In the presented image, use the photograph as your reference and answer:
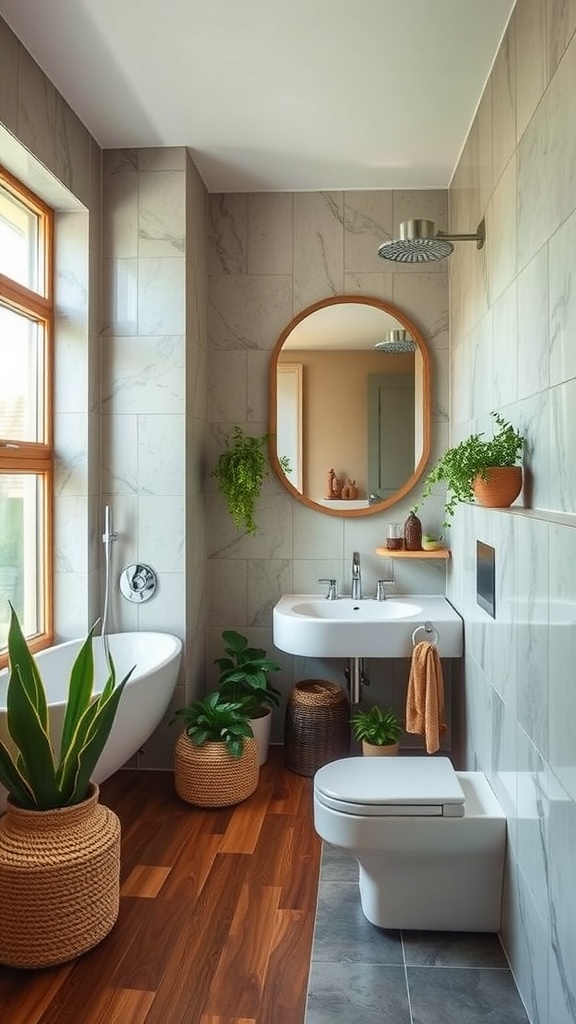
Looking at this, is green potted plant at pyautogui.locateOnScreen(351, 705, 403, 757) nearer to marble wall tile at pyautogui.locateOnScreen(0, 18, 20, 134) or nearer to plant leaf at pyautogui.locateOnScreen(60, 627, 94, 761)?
plant leaf at pyautogui.locateOnScreen(60, 627, 94, 761)

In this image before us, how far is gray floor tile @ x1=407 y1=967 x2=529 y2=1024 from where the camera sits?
5.84ft

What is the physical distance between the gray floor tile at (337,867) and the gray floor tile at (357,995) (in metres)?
0.45

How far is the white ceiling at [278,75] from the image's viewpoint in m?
2.22

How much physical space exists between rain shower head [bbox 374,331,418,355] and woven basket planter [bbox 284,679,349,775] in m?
1.60

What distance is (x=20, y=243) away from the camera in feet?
9.43

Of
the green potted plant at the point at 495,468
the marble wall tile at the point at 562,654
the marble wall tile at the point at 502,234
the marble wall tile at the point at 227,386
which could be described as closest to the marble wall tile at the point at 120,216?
the marble wall tile at the point at 227,386

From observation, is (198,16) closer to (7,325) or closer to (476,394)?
(7,325)

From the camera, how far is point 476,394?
2.76 meters

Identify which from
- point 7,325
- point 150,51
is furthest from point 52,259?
point 150,51

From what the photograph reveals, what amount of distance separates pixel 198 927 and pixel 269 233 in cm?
289

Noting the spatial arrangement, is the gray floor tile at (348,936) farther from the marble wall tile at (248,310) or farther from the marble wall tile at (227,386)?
the marble wall tile at (248,310)

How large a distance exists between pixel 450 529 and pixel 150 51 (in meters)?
2.23

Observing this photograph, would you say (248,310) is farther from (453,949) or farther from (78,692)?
(453,949)

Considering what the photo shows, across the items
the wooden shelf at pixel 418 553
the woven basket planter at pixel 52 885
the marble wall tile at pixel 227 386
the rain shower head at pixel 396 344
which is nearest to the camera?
the woven basket planter at pixel 52 885
